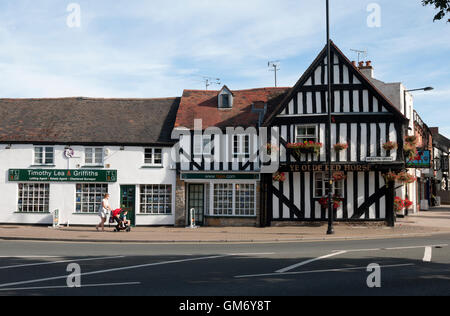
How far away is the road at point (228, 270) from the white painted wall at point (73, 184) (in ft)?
28.8

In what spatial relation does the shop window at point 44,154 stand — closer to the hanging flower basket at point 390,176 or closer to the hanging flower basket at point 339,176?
the hanging flower basket at point 339,176

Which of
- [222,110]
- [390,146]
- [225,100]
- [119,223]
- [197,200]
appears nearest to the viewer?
[119,223]

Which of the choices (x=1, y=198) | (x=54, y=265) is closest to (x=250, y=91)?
(x=1, y=198)

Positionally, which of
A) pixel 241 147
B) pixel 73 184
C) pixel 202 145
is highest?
pixel 202 145

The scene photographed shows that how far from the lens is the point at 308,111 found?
23.8 metres

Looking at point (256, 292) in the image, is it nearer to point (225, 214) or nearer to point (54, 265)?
point (54, 265)

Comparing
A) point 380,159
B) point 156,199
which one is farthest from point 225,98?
point 380,159

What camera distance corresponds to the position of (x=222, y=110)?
1039 inches

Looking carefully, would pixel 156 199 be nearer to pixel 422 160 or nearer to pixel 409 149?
pixel 409 149

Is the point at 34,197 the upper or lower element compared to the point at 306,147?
lower

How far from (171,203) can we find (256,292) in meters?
17.0

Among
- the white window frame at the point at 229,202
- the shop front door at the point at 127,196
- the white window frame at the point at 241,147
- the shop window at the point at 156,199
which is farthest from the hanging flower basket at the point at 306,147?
the shop front door at the point at 127,196

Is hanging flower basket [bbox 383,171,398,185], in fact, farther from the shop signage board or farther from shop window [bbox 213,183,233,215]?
shop window [bbox 213,183,233,215]

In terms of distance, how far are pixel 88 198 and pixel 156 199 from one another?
12.6 feet
